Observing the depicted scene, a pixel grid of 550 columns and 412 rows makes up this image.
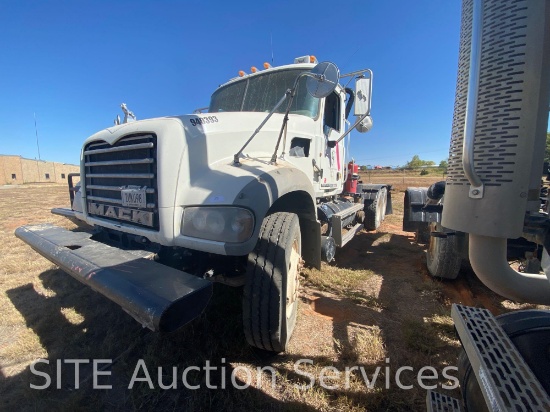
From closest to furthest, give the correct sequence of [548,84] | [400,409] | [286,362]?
1. [548,84]
2. [400,409]
3. [286,362]

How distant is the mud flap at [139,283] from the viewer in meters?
1.46

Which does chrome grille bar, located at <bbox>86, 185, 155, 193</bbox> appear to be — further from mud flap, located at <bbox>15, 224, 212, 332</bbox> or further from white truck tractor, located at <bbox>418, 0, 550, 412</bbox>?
white truck tractor, located at <bbox>418, 0, 550, 412</bbox>

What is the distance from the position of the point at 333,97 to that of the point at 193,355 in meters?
4.02

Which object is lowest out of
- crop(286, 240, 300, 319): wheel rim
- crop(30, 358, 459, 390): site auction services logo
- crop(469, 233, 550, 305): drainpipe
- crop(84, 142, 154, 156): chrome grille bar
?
crop(30, 358, 459, 390): site auction services logo

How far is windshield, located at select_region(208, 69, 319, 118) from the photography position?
3.78 metres

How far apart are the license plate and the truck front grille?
0.10 ft

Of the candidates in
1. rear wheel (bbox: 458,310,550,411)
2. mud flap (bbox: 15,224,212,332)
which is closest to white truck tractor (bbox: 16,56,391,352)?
mud flap (bbox: 15,224,212,332)

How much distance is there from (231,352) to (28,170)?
68776 millimetres

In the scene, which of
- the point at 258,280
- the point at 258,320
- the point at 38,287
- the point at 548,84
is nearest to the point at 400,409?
the point at 258,320

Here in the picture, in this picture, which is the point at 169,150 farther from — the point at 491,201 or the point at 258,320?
the point at 491,201

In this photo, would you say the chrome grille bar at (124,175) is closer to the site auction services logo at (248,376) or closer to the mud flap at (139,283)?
the mud flap at (139,283)

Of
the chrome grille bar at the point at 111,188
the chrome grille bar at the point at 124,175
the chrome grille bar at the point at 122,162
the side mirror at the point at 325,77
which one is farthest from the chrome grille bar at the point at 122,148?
the side mirror at the point at 325,77

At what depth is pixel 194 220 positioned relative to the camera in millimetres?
2008

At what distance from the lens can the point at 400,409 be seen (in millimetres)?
1858
